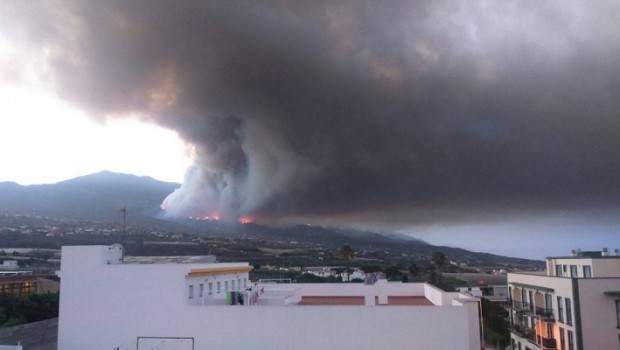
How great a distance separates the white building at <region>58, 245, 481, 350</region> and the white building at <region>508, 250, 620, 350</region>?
10.6 meters

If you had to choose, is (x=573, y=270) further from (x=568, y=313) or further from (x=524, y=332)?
(x=568, y=313)

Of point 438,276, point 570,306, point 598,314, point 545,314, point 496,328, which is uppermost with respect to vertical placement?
point 570,306

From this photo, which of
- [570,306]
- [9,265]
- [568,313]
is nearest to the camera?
Result: [570,306]

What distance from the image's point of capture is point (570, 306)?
30.3 metres

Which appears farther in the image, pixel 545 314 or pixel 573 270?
pixel 573 270

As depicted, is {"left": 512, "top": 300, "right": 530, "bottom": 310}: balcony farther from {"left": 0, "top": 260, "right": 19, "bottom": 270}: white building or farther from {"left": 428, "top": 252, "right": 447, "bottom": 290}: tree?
{"left": 0, "top": 260, "right": 19, "bottom": 270}: white building

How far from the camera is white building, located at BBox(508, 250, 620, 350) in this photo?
95.2 feet

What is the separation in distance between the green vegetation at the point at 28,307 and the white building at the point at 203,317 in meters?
20.6

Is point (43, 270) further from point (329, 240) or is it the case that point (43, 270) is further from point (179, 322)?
point (329, 240)

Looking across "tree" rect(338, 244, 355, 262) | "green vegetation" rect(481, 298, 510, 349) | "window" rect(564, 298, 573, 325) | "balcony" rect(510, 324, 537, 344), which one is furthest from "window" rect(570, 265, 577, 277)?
"tree" rect(338, 244, 355, 262)

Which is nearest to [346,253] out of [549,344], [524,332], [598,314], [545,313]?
[524,332]

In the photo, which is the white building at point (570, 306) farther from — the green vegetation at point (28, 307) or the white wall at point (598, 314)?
the green vegetation at point (28, 307)

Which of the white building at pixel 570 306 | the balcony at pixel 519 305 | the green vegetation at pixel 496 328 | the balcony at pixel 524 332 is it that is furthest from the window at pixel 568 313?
the green vegetation at pixel 496 328

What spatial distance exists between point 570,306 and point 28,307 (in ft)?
136
